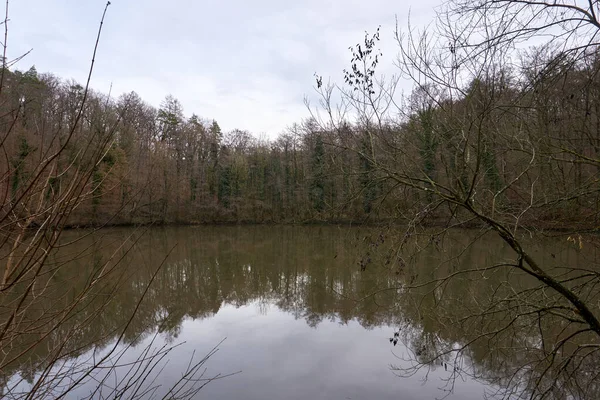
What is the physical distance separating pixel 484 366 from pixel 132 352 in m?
5.56

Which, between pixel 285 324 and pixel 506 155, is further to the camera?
pixel 285 324

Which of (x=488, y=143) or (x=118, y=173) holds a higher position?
(x=488, y=143)

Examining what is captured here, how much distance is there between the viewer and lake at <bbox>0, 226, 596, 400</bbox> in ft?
10.6

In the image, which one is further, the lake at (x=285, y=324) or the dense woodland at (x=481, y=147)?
the lake at (x=285, y=324)

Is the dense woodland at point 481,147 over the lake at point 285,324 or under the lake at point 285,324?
over

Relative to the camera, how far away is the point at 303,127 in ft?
14.0

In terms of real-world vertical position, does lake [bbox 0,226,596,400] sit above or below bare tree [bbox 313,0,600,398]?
below

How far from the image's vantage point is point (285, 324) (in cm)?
843

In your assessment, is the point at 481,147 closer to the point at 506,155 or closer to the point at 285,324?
the point at 506,155

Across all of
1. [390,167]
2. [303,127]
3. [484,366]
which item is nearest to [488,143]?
[390,167]

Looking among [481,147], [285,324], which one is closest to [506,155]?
[481,147]

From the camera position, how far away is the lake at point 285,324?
3.22 metres

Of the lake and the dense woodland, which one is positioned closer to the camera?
the dense woodland

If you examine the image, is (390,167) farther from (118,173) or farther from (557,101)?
(118,173)
